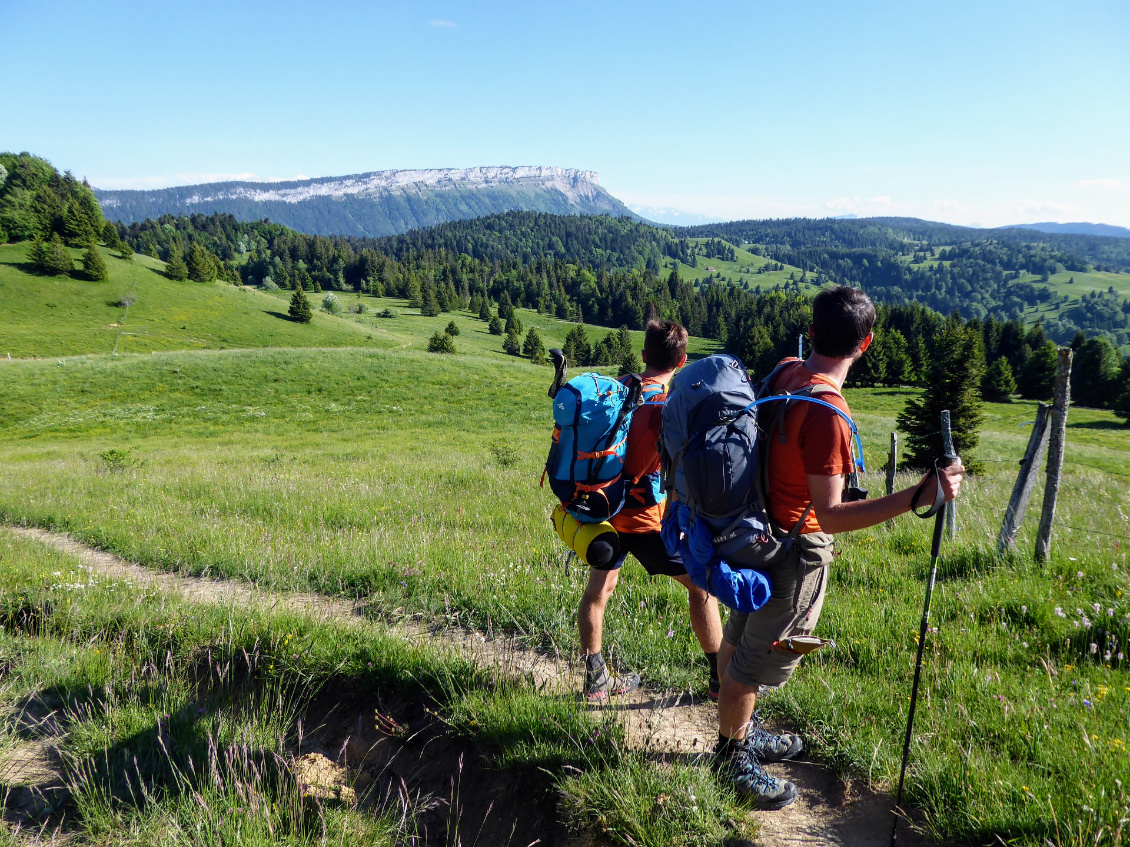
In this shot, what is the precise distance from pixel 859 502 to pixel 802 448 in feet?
1.07

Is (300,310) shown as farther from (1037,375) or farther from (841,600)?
(1037,375)

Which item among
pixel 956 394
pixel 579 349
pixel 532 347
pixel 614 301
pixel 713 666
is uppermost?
pixel 614 301

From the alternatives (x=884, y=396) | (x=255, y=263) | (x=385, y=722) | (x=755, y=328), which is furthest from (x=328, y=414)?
(x=255, y=263)

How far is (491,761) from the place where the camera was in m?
3.28

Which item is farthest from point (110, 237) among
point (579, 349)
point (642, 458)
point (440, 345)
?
point (642, 458)

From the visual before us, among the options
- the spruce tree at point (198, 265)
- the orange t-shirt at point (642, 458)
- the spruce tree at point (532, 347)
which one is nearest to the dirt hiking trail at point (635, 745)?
the orange t-shirt at point (642, 458)

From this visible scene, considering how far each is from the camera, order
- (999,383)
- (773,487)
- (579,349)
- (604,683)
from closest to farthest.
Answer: (773,487) < (604,683) < (999,383) < (579,349)

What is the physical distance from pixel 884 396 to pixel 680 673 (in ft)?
247

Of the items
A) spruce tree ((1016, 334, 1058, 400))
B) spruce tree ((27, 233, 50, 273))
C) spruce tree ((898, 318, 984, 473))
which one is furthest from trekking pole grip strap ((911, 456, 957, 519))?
spruce tree ((27, 233, 50, 273))

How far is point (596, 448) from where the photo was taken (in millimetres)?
3459

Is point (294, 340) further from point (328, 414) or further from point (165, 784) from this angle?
point (165, 784)

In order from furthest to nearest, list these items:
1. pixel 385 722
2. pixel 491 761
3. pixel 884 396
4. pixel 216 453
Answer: pixel 884 396 < pixel 216 453 < pixel 385 722 < pixel 491 761

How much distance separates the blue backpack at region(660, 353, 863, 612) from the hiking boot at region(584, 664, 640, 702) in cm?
139

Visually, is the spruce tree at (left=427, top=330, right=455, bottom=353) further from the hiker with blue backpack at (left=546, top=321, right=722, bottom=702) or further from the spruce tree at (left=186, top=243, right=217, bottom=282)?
the hiker with blue backpack at (left=546, top=321, right=722, bottom=702)
